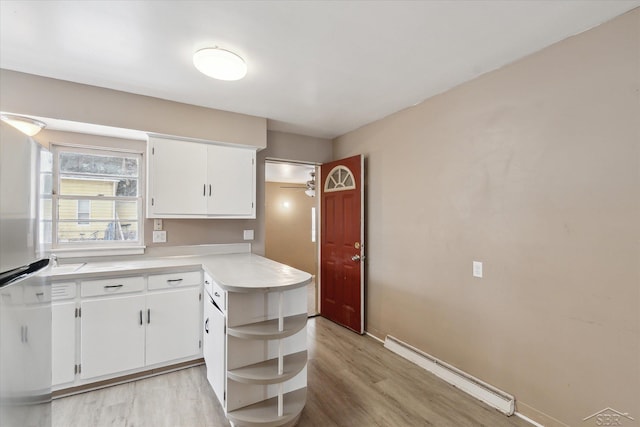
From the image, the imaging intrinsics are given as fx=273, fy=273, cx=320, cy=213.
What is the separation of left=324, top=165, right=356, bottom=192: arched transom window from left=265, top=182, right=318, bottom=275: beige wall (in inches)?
116

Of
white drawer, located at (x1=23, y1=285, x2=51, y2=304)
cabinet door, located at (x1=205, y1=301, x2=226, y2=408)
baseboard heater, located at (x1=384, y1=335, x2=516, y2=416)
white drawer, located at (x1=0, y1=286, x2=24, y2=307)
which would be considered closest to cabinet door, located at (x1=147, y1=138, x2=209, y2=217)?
cabinet door, located at (x1=205, y1=301, x2=226, y2=408)

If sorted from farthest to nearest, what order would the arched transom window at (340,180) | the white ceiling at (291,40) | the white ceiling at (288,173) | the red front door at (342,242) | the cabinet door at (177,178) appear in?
the white ceiling at (288,173) < the arched transom window at (340,180) < the red front door at (342,242) < the cabinet door at (177,178) < the white ceiling at (291,40)

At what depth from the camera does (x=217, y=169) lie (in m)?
2.92

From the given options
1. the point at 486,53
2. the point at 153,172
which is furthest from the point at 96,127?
the point at 486,53

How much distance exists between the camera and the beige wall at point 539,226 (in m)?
1.52

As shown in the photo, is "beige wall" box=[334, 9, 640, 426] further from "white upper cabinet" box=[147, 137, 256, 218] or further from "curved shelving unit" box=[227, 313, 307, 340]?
"white upper cabinet" box=[147, 137, 256, 218]

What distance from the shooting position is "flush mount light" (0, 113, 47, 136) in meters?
2.14

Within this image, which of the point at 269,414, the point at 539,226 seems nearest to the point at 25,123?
the point at 269,414

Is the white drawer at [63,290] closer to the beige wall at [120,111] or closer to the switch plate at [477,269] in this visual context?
the beige wall at [120,111]

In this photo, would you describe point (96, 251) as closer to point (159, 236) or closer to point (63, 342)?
point (159, 236)

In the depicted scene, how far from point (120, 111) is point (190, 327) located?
81.0 inches

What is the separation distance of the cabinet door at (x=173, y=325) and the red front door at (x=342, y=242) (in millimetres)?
1721

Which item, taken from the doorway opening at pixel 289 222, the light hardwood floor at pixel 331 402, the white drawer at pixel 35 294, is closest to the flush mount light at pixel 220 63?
the white drawer at pixel 35 294

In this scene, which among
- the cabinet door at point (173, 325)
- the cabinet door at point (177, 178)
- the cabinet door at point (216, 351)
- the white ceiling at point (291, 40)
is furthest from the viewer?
the cabinet door at point (177, 178)
